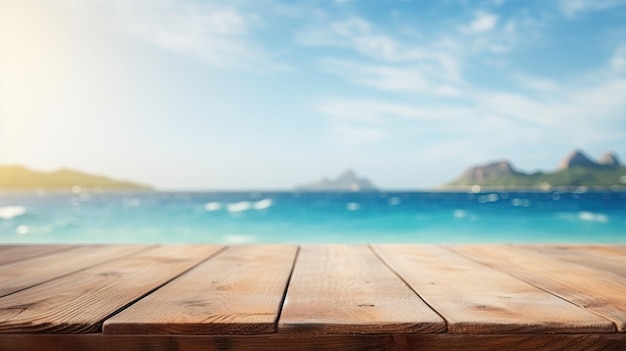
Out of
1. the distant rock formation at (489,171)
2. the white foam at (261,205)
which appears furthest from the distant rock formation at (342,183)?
the white foam at (261,205)

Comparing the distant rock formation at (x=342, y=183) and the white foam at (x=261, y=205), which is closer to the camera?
the white foam at (x=261, y=205)

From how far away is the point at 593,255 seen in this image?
1617mm

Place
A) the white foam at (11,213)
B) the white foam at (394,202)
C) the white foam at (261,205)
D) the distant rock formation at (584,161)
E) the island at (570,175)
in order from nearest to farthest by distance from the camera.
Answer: the white foam at (11,213)
the white foam at (261,205)
the white foam at (394,202)
the island at (570,175)
the distant rock formation at (584,161)

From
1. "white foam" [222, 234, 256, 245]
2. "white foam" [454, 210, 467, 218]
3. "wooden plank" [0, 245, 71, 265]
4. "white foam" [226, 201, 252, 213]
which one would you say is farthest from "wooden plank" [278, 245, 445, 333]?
"white foam" [226, 201, 252, 213]

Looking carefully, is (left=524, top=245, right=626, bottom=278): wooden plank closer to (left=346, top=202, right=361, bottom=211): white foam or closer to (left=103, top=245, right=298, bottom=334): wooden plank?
(left=103, top=245, right=298, bottom=334): wooden plank

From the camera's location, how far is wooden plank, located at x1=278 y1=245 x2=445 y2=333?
27.7 inches

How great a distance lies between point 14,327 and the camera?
0.73 metres

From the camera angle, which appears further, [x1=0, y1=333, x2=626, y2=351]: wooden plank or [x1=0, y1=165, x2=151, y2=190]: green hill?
[x1=0, y1=165, x2=151, y2=190]: green hill

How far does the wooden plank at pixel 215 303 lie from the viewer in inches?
27.8

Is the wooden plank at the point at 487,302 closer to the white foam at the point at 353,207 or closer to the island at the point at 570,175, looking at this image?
the white foam at the point at 353,207

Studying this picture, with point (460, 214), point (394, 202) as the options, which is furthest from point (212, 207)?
point (460, 214)

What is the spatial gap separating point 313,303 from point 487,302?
315 millimetres

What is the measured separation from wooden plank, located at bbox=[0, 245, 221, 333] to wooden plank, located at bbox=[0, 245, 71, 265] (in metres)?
0.38

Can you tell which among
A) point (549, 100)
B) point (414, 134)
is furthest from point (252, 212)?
point (549, 100)
